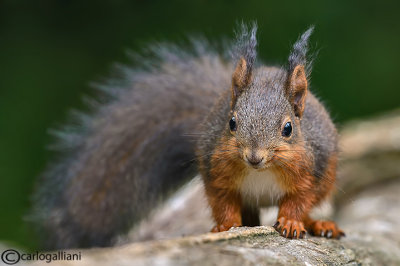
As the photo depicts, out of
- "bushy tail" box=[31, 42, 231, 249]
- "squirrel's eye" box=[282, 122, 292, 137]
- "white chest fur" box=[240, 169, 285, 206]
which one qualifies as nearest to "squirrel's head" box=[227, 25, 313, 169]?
"squirrel's eye" box=[282, 122, 292, 137]

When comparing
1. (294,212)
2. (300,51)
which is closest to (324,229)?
(294,212)

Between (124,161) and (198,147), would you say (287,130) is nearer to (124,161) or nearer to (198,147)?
(198,147)

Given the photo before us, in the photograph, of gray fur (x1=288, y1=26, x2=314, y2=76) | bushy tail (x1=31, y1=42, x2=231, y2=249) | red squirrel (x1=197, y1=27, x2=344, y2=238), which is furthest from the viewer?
bushy tail (x1=31, y1=42, x2=231, y2=249)

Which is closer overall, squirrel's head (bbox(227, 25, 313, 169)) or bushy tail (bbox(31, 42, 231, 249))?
squirrel's head (bbox(227, 25, 313, 169))

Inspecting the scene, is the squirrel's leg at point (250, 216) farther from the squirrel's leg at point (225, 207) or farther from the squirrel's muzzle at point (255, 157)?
the squirrel's muzzle at point (255, 157)

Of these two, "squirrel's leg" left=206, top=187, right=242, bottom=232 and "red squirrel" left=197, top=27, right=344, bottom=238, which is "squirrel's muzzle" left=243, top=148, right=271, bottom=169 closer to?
"red squirrel" left=197, top=27, right=344, bottom=238

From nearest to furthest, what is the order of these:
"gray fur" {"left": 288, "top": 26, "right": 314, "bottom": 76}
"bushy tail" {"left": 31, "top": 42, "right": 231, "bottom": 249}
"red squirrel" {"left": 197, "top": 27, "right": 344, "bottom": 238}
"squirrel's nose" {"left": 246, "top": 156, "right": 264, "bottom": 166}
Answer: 1. "squirrel's nose" {"left": 246, "top": 156, "right": 264, "bottom": 166}
2. "red squirrel" {"left": 197, "top": 27, "right": 344, "bottom": 238}
3. "gray fur" {"left": 288, "top": 26, "right": 314, "bottom": 76}
4. "bushy tail" {"left": 31, "top": 42, "right": 231, "bottom": 249}
